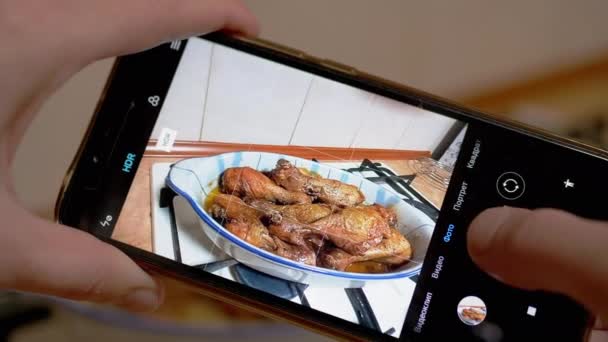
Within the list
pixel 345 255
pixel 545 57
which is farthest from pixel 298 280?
pixel 545 57

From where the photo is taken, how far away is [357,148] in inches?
15.3

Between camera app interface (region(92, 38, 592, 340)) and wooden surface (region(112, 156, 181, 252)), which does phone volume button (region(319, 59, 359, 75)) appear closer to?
camera app interface (region(92, 38, 592, 340))

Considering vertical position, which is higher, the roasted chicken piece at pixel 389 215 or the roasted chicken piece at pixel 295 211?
the roasted chicken piece at pixel 389 215

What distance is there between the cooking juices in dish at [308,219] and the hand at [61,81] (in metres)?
0.08

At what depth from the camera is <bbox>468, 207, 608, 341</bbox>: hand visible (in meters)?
0.32

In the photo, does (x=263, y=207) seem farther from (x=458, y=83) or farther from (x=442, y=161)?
(x=458, y=83)

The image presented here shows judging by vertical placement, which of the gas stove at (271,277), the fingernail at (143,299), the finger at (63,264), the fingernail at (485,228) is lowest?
the fingernail at (143,299)

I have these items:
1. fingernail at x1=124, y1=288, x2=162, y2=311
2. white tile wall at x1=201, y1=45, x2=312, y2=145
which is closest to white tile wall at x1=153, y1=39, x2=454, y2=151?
white tile wall at x1=201, y1=45, x2=312, y2=145

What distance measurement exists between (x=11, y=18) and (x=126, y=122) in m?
0.09

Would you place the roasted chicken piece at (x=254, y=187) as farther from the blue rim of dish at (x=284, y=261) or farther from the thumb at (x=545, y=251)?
the thumb at (x=545, y=251)

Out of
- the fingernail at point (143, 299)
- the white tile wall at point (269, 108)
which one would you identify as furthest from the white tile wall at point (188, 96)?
the fingernail at point (143, 299)

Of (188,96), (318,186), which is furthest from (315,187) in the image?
(188,96)

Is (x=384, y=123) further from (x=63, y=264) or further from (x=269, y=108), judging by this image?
(x=63, y=264)

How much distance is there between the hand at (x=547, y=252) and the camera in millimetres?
319
